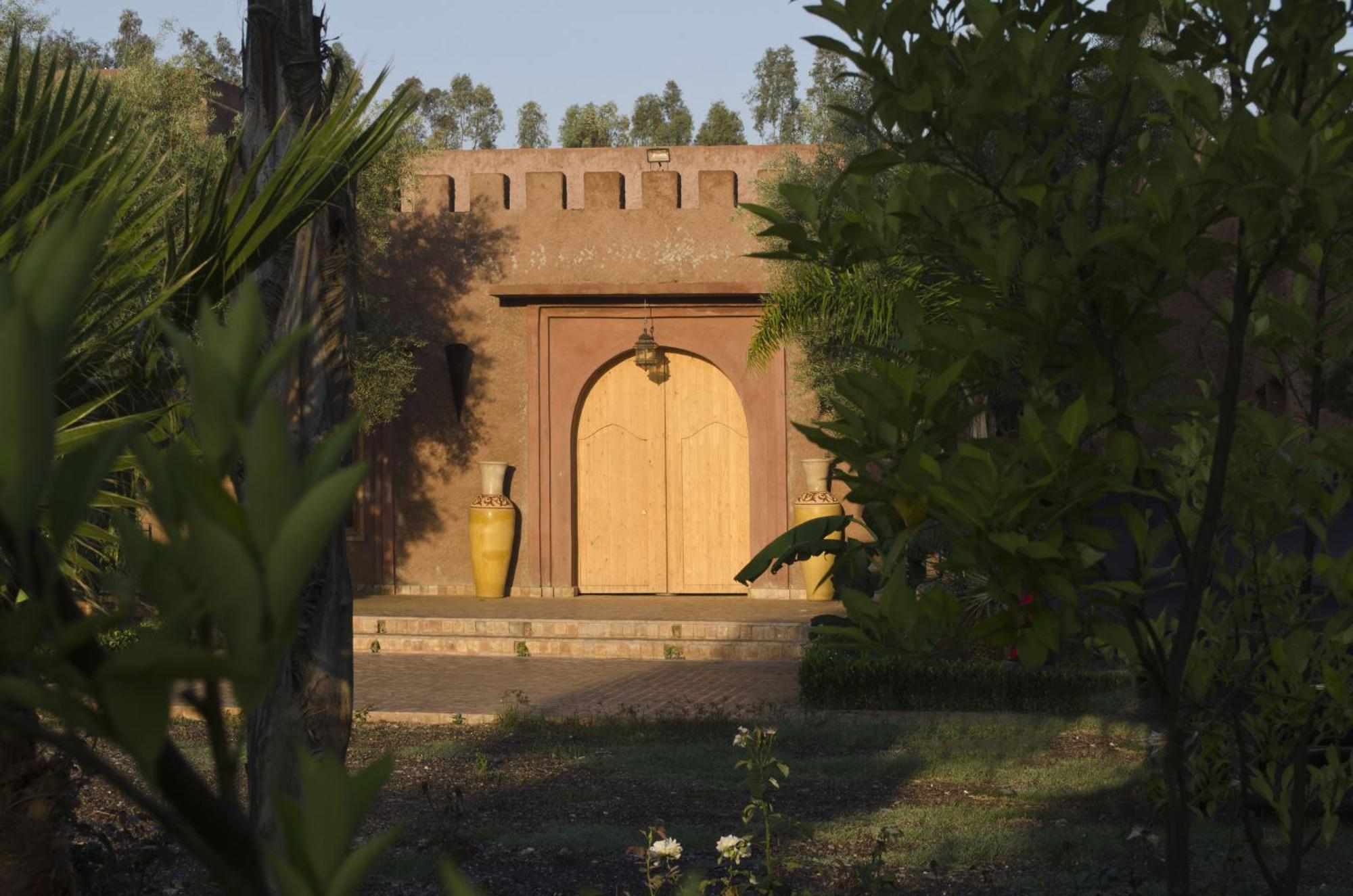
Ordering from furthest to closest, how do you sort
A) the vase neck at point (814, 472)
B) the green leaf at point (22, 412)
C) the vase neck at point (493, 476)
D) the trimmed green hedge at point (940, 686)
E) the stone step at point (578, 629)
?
1. the vase neck at point (493, 476)
2. the vase neck at point (814, 472)
3. the stone step at point (578, 629)
4. the trimmed green hedge at point (940, 686)
5. the green leaf at point (22, 412)

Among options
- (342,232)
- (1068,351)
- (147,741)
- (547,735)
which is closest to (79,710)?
(147,741)

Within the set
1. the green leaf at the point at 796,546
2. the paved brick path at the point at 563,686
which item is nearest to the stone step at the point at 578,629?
the paved brick path at the point at 563,686

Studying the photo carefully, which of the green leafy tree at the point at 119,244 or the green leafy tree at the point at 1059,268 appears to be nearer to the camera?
the green leafy tree at the point at 1059,268

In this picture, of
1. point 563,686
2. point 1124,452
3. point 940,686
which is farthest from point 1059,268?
point 563,686

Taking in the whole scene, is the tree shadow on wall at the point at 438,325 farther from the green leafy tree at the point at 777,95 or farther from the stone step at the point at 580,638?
the green leafy tree at the point at 777,95

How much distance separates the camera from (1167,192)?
1.92 meters

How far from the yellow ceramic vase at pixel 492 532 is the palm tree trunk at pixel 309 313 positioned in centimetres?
1253

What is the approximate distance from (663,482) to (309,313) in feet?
43.3

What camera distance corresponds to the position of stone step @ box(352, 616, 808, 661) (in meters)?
13.6

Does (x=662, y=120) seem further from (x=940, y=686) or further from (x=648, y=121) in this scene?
(x=940, y=686)

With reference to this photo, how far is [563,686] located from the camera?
37.7ft

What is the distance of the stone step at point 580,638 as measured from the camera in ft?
44.6

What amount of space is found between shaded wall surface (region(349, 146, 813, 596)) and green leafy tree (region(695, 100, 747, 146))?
134 ft

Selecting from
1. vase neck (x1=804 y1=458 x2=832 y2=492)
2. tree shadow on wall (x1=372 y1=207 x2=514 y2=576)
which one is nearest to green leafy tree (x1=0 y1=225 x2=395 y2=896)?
vase neck (x1=804 y1=458 x2=832 y2=492)
